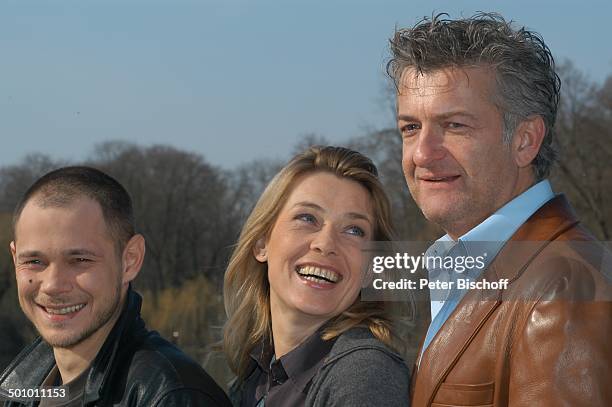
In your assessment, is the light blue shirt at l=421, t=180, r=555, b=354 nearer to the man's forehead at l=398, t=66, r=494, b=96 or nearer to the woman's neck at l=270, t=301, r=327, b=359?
the man's forehead at l=398, t=66, r=494, b=96

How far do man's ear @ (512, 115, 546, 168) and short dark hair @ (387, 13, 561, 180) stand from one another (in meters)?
0.03

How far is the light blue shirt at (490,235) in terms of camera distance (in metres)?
3.32

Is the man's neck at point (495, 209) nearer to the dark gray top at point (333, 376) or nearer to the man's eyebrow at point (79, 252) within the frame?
the dark gray top at point (333, 376)

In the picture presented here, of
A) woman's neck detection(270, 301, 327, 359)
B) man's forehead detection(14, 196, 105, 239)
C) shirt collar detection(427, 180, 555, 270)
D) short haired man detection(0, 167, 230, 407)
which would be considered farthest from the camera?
woman's neck detection(270, 301, 327, 359)

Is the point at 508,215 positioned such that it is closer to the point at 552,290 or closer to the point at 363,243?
the point at 552,290

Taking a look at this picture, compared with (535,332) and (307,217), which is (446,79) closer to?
(307,217)

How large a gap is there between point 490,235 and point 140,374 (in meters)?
1.49

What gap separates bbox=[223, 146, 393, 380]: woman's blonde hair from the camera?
396 centimetres

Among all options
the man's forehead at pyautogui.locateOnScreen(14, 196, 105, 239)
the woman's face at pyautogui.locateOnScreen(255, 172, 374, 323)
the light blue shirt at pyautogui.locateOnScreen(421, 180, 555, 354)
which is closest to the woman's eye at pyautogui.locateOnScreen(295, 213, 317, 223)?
the woman's face at pyautogui.locateOnScreen(255, 172, 374, 323)

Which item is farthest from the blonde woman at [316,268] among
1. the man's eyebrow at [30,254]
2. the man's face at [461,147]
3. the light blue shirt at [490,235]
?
the man's eyebrow at [30,254]

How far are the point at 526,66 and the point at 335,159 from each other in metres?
1.00

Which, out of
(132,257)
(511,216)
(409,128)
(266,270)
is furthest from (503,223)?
(132,257)

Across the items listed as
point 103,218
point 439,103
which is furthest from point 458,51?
point 103,218

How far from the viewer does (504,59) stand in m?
3.42
